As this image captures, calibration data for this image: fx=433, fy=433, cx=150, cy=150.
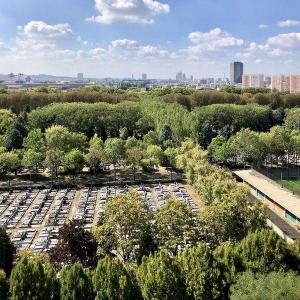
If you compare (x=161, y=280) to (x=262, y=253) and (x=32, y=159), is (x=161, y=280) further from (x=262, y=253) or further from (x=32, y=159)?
(x=32, y=159)

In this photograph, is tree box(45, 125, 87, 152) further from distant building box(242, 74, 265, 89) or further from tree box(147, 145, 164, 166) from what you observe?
distant building box(242, 74, 265, 89)

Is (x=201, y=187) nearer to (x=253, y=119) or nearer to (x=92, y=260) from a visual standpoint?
(x=92, y=260)

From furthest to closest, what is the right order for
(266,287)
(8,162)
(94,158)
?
(94,158) → (8,162) → (266,287)

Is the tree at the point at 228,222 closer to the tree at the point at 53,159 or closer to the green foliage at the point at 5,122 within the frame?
the tree at the point at 53,159

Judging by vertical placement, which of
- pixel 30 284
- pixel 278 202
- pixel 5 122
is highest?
pixel 5 122

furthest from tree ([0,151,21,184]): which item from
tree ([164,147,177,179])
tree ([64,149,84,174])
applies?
tree ([164,147,177,179])

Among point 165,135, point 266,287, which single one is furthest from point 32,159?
point 266,287
